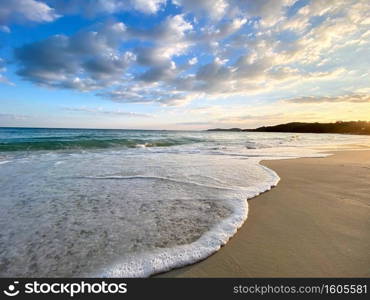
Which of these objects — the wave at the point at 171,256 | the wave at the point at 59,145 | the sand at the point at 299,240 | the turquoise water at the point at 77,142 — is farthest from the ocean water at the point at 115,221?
the turquoise water at the point at 77,142

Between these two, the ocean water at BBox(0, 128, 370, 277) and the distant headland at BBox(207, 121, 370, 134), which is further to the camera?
the distant headland at BBox(207, 121, 370, 134)

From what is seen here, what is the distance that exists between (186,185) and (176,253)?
267 centimetres

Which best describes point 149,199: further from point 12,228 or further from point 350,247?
point 350,247

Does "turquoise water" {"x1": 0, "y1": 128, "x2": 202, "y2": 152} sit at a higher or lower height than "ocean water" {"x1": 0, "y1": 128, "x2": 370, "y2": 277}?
higher

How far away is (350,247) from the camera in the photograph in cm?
250

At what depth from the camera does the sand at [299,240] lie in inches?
84.5

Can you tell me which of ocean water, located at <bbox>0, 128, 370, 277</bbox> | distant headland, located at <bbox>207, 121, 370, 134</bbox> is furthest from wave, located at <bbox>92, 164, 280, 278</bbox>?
distant headland, located at <bbox>207, 121, 370, 134</bbox>

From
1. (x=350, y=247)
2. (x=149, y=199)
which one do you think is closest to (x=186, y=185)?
(x=149, y=199)

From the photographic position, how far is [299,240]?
2668mm

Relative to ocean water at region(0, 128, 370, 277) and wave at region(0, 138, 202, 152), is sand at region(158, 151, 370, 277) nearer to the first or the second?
ocean water at region(0, 128, 370, 277)

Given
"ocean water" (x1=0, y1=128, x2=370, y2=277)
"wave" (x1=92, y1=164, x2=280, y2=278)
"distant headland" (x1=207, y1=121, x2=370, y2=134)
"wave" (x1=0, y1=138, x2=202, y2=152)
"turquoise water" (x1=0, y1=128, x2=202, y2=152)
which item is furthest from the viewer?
"distant headland" (x1=207, y1=121, x2=370, y2=134)

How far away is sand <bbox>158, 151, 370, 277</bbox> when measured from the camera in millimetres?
2146

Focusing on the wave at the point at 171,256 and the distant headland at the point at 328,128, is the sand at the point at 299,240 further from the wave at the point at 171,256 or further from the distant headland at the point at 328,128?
the distant headland at the point at 328,128

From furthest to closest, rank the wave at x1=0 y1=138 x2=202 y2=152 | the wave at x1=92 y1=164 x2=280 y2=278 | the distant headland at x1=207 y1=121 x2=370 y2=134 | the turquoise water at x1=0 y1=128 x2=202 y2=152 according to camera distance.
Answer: the distant headland at x1=207 y1=121 x2=370 y2=134
the turquoise water at x1=0 y1=128 x2=202 y2=152
the wave at x1=0 y1=138 x2=202 y2=152
the wave at x1=92 y1=164 x2=280 y2=278
